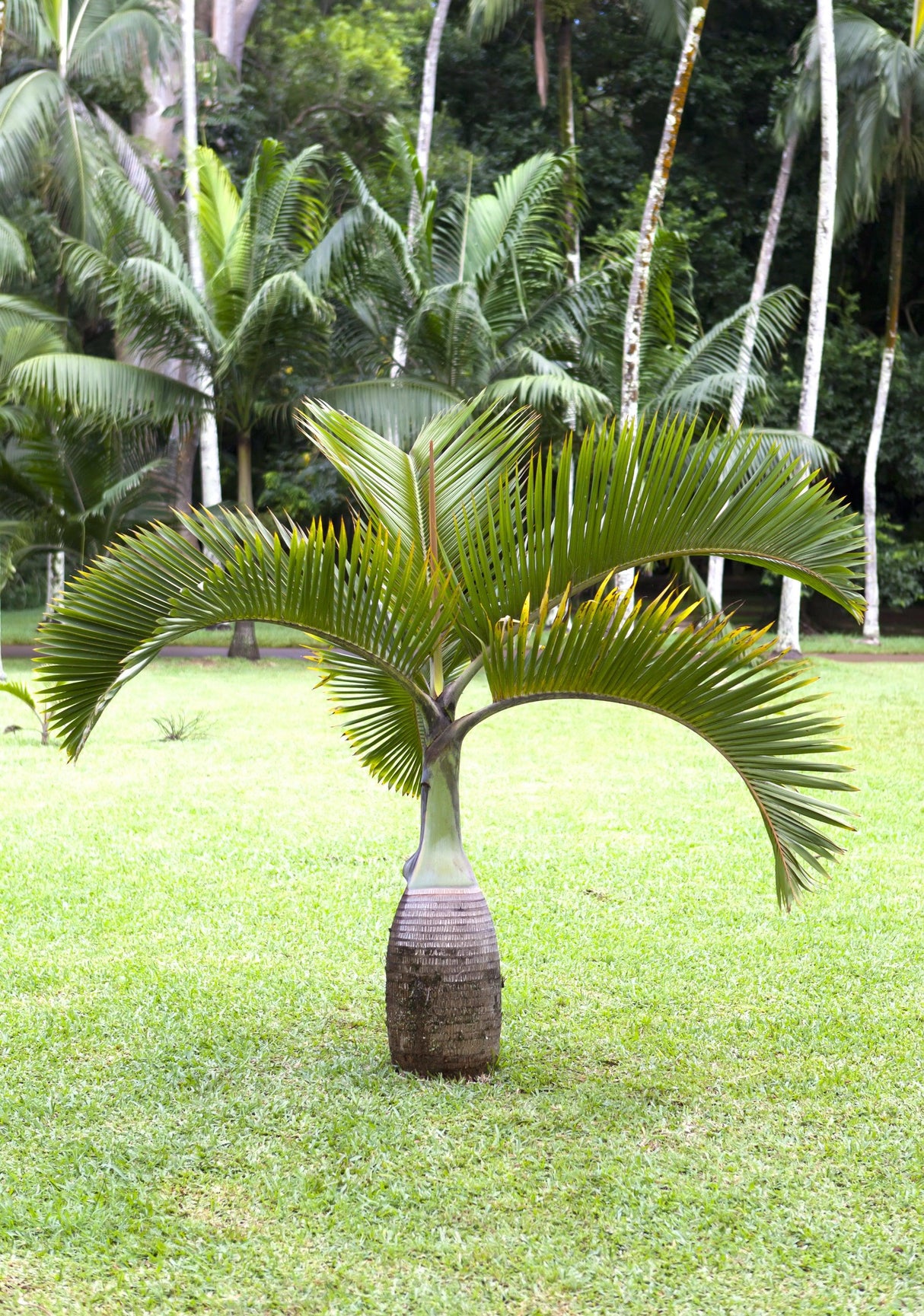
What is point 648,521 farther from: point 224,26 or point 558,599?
point 224,26

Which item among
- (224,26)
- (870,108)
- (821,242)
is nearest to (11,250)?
(224,26)

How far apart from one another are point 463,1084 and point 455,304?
467 inches

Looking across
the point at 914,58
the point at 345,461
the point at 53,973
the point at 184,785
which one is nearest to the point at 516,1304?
the point at 345,461

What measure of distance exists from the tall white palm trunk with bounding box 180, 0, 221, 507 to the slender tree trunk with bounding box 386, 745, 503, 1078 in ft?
40.6

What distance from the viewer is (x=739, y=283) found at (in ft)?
68.8

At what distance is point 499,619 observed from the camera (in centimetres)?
365

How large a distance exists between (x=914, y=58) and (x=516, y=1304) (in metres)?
19.2

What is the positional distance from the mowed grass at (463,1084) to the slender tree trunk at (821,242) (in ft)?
32.8

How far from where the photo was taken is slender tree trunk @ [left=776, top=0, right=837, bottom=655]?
15.8 meters

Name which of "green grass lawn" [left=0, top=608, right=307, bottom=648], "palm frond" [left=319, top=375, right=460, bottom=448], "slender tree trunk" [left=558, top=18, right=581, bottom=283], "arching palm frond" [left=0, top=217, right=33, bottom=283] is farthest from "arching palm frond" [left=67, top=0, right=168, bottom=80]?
"green grass lawn" [left=0, top=608, right=307, bottom=648]

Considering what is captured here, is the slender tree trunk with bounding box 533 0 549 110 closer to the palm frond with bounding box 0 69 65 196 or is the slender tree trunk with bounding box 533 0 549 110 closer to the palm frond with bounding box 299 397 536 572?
the palm frond with bounding box 0 69 65 196

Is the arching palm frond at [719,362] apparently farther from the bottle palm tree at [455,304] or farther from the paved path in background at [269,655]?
the paved path in background at [269,655]

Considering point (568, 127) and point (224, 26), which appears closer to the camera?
point (568, 127)

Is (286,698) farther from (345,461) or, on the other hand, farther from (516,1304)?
Result: (516,1304)
